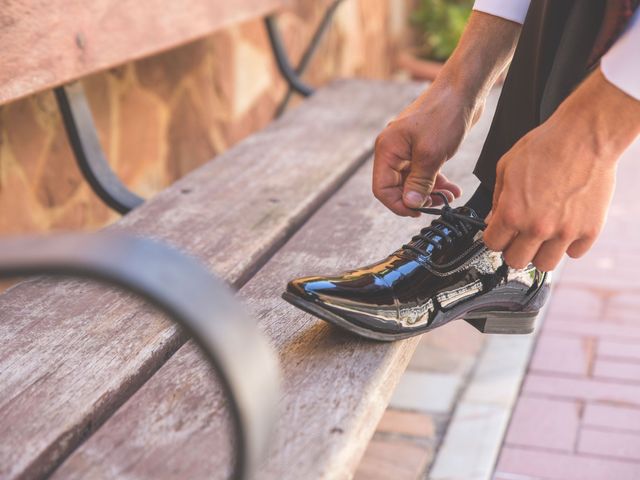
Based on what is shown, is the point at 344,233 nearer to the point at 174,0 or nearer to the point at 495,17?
the point at 495,17

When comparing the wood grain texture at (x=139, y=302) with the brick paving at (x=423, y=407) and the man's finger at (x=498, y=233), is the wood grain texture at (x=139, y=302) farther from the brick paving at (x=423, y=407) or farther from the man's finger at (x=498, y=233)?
the brick paving at (x=423, y=407)

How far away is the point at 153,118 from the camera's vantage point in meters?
2.75

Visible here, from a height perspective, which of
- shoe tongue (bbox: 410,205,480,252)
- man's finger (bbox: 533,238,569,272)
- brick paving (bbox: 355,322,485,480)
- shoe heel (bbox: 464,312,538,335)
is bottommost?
brick paving (bbox: 355,322,485,480)

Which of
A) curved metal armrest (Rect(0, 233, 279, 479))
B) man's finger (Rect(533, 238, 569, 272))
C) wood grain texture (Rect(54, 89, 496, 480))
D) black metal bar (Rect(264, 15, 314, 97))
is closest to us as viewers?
curved metal armrest (Rect(0, 233, 279, 479))

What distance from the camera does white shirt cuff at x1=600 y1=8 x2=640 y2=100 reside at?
1.03 metres

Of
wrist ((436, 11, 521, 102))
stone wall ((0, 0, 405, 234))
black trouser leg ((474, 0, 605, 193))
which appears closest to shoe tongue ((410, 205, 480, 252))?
black trouser leg ((474, 0, 605, 193))

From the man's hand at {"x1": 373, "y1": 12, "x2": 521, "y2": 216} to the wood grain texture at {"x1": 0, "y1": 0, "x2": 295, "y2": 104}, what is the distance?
2.21 feet

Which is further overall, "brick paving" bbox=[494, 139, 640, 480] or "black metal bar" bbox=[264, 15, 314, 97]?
"black metal bar" bbox=[264, 15, 314, 97]

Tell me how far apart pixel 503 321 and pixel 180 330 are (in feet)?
1.72

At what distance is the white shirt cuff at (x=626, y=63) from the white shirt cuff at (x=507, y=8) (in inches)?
13.6

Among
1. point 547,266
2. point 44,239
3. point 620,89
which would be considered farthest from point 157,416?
point 620,89

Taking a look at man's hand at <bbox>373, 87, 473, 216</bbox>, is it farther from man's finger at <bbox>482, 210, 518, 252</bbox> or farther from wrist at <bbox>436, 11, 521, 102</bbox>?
man's finger at <bbox>482, 210, 518, 252</bbox>

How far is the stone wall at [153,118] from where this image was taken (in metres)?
2.19

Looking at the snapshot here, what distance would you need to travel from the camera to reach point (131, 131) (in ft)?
8.64
